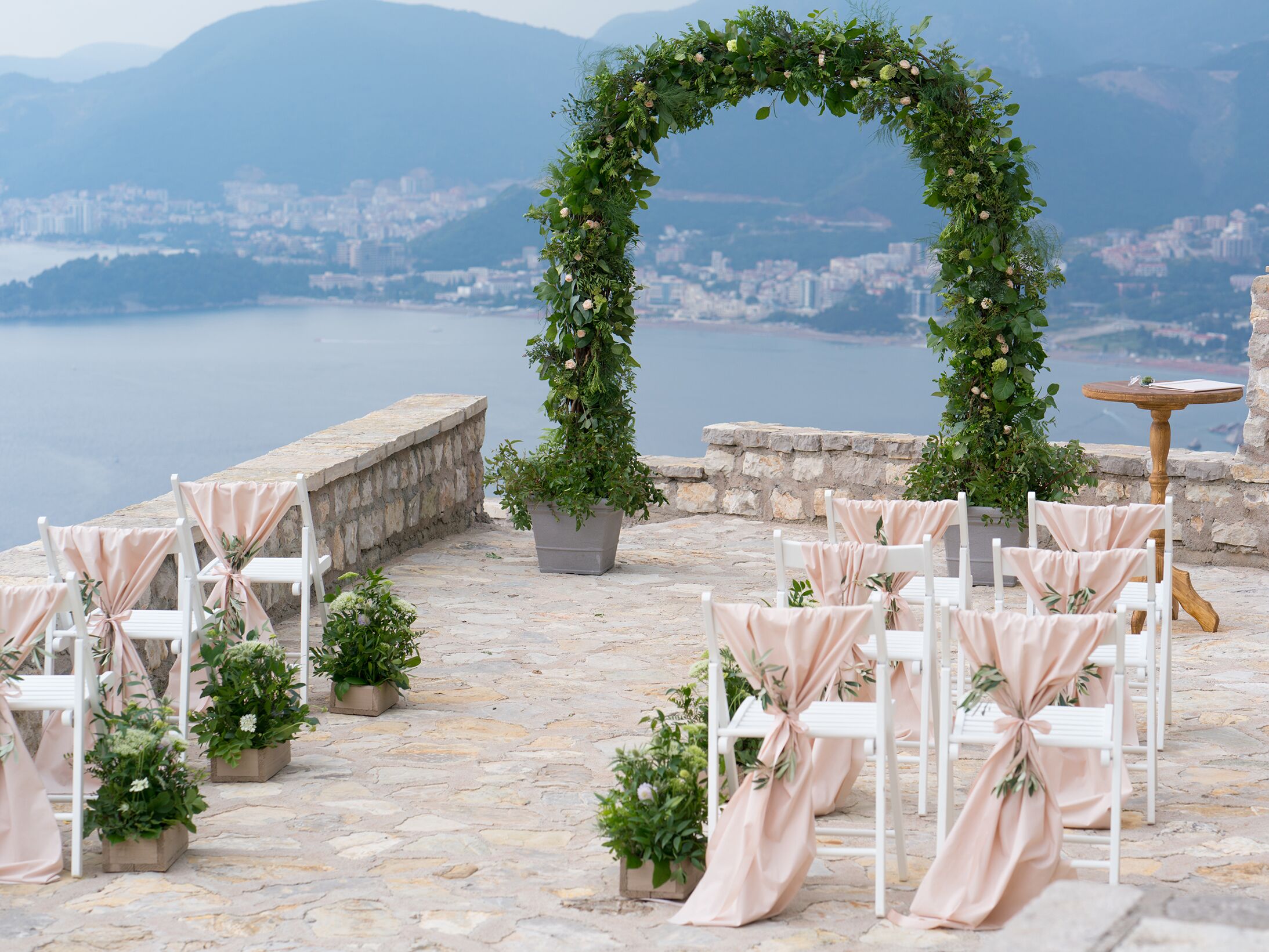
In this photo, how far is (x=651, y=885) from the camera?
296cm

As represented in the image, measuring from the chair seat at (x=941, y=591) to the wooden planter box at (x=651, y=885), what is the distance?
1.52 m

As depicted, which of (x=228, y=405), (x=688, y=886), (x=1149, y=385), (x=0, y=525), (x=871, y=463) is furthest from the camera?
(x=228, y=405)

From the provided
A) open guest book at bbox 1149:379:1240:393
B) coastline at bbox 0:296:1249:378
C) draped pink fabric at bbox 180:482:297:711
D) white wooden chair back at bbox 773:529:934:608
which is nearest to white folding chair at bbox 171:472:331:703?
draped pink fabric at bbox 180:482:297:711

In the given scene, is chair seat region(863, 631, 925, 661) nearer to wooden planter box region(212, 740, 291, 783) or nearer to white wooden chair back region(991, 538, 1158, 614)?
white wooden chair back region(991, 538, 1158, 614)

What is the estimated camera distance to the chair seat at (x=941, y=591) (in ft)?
14.1

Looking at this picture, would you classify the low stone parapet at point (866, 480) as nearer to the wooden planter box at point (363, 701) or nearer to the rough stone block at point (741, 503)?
the rough stone block at point (741, 503)

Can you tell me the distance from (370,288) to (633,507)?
758 inches

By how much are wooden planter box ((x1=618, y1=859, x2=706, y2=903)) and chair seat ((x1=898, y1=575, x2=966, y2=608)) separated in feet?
5.00

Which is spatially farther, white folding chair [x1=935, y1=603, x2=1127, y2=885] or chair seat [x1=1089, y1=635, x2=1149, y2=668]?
chair seat [x1=1089, y1=635, x2=1149, y2=668]

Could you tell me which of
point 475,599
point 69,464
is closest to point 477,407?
point 475,599

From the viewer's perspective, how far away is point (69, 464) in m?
20.9

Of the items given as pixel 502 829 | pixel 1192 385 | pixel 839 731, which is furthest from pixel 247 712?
pixel 1192 385

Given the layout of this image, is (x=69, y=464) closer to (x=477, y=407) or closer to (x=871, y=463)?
(x=477, y=407)

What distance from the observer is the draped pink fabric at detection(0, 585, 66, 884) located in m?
3.09
